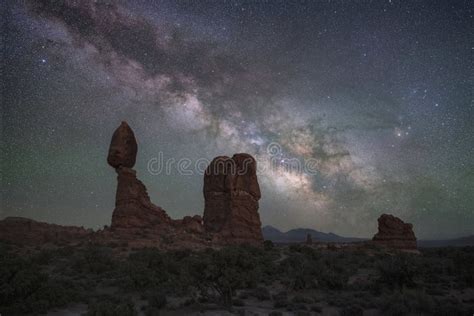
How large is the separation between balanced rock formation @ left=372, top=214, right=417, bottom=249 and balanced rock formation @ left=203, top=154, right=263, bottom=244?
53.4ft

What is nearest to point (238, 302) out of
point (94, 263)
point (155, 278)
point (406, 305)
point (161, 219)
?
point (155, 278)

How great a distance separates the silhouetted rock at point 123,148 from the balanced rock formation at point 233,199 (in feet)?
36.0

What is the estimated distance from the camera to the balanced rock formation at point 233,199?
41.7 metres

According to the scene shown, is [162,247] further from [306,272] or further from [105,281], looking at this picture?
[306,272]

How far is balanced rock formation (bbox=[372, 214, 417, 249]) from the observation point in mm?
43594

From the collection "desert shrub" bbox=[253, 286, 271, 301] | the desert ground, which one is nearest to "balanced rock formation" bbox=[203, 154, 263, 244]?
the desert ground

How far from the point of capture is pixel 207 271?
1535 cm

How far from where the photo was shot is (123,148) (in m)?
39.0

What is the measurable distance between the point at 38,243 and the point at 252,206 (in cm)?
2480

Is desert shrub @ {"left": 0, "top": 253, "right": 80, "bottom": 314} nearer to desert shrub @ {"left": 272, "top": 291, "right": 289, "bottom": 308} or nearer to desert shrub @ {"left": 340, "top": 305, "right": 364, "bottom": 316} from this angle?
desert shrub @ {"left": 272, "top": 291, "right": 289, "bottom": 308}

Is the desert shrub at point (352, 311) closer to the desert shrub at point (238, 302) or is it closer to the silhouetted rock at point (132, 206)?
the desert shrub at point (238, 302)

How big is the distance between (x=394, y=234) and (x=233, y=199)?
71.3ft

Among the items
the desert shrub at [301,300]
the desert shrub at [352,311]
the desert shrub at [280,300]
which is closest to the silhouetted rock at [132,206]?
the desert shrub at [280,300]

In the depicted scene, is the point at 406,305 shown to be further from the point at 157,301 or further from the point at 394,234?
the point at 394,234
